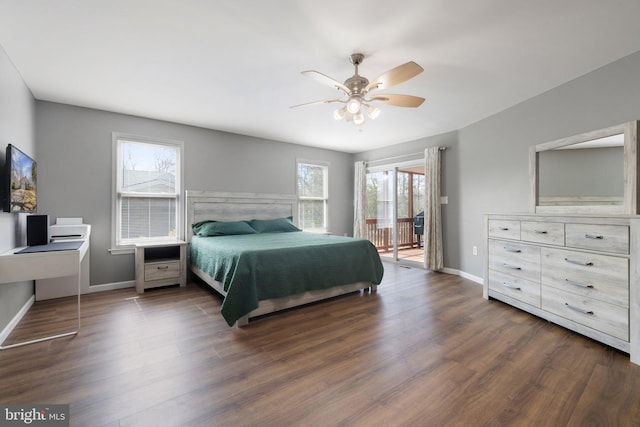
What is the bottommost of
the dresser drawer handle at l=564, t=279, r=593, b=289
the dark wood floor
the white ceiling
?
the dark wood floor

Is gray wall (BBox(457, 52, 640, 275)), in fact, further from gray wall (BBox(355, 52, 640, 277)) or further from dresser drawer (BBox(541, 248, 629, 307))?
dresser drawer (BBox(541, 248, 629, 307))

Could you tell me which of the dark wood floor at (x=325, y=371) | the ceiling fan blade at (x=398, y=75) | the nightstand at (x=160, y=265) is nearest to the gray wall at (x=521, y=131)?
the dark wood floor at (x=325, y=371)

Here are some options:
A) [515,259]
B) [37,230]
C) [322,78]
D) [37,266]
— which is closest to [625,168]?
[515,259]

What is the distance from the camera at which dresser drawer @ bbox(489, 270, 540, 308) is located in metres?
2.71

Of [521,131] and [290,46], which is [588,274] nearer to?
[521,131]

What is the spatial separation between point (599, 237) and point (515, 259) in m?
0.80

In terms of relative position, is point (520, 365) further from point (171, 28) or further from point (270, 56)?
point (171, 28)

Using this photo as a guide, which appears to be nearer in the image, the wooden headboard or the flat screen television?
the flat screen television

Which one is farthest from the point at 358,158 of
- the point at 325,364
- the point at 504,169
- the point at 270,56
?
the point at 325,364

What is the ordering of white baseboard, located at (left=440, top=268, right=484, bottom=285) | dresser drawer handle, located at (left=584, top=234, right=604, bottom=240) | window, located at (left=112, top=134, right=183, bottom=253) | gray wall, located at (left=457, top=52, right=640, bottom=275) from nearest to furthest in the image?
dresser drawer handle, located at (left=584, top=234, right=604, bottom=240) < gray wall, located at (left=457, top=52, right=640, bottom=275) < window, located at (left=112, top=134, right=183, bottom=253) < white baseboard, located at (left=440, top=268, right=484, bottom=285)

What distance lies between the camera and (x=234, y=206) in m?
4.72

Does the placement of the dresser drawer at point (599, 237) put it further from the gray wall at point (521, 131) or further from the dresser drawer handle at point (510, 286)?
the gray wall at point (521, 131)

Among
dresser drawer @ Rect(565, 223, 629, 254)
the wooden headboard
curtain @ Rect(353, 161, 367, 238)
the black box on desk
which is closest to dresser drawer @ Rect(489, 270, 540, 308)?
dresser drawer @ Rect(565, 223, 629, 254)

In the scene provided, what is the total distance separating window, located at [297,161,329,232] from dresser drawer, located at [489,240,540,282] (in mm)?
3448
